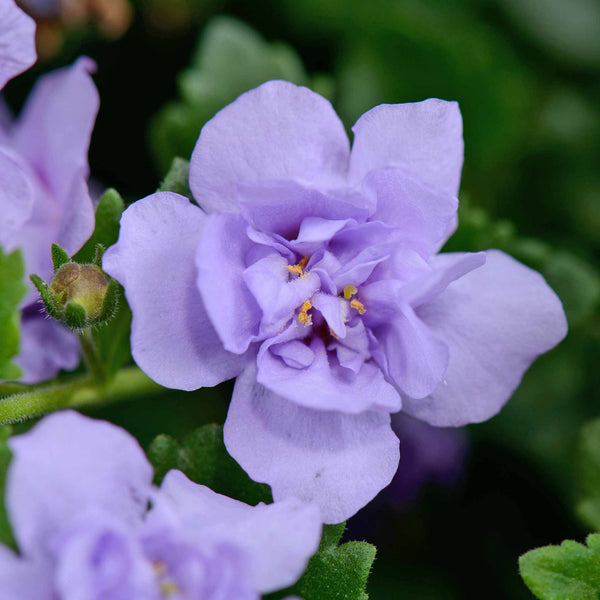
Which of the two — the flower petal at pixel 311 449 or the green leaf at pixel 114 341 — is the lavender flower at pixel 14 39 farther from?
the flower petal at pixel 311 449

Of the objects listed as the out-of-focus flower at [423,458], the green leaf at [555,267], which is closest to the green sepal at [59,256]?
the green leaf at [555,267]

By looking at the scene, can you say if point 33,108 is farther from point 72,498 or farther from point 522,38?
point 522,38

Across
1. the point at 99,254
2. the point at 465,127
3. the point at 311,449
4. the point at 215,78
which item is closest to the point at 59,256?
the point at 99,254

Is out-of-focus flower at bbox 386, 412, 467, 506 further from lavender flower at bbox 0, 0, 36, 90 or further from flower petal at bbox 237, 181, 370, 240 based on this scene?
lavender flower at bbox 0, 0, 36, 90

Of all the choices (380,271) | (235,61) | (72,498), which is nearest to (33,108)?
(235,61)

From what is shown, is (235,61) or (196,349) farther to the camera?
(235,61)

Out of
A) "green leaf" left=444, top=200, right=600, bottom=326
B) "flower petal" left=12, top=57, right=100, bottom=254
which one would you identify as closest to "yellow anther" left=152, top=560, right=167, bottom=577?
"flower petal" left=12, top=57, right=100, bottom=254

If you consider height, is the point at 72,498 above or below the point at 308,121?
below
